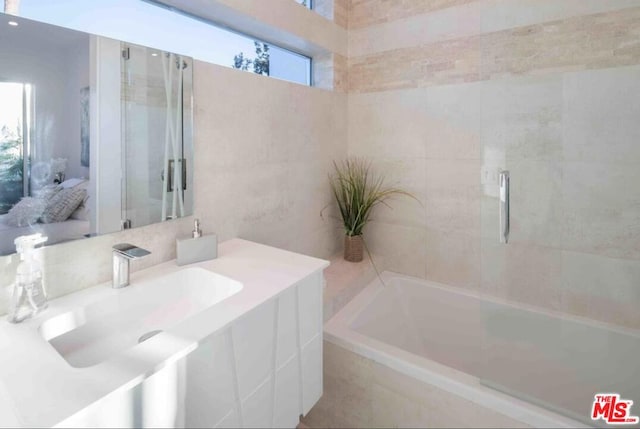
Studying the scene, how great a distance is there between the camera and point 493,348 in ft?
Answer: 6.51

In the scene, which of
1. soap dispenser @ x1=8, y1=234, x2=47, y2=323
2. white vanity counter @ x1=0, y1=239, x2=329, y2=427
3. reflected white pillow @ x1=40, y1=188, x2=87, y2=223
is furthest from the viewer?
reflected white pillow @ x1=40, y1=188, x2=87, y2=223

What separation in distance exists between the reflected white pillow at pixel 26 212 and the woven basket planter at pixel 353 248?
1.87 meters

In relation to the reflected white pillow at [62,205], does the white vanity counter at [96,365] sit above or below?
below

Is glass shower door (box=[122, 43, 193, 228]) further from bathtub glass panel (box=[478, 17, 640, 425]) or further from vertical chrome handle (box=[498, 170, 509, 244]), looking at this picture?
vertical chrome handle (box=[498, 170, 509, 244])

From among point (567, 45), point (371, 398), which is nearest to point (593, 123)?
point (567, 45)

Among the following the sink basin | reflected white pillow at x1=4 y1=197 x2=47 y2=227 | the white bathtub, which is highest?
reflected white pillow at x1=4 y1=197 x2=47 y2=227

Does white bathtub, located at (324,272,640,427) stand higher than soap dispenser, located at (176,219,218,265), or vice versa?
soap dispenser, located at (176,219,218,265)

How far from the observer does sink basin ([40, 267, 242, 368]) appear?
0.92 metres

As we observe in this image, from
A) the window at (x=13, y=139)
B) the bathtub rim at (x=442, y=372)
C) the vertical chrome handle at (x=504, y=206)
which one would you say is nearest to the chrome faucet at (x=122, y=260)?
the window at (x=13, y=139)

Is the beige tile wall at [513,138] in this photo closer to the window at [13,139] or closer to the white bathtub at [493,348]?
the white bathtub at [493,348]

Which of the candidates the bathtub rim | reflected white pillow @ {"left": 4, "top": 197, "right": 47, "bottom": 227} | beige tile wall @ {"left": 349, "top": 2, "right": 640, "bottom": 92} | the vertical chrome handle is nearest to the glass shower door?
reflected white pillow @ {"left": 4, "top": 197, "right": 47, "bottom": 227}

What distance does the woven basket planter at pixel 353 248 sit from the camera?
253 cm

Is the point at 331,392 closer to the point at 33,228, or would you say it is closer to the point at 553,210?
the point at 33,228

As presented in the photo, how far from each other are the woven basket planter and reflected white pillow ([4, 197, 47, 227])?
1871mm
